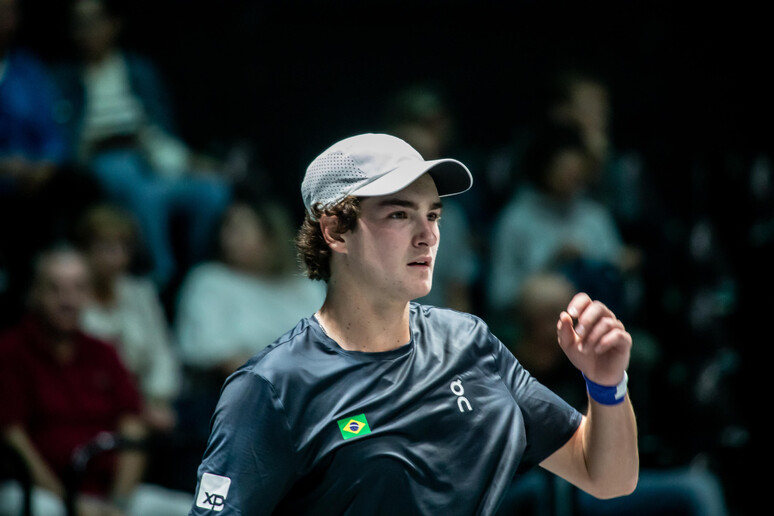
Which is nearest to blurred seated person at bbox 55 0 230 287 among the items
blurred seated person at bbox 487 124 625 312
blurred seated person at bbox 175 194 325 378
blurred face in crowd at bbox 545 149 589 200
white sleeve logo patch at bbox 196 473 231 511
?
blurred seated person at bbox 175 194 325 378

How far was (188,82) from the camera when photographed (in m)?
6.04

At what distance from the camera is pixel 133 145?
5348 millimetres

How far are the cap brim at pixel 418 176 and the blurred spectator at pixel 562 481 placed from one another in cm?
197

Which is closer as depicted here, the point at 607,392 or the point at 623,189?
the point at 607,392

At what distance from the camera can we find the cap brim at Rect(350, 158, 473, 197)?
205 cm

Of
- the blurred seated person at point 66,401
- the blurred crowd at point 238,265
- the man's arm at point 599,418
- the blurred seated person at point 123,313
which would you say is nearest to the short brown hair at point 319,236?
the man's arm at point 599,418

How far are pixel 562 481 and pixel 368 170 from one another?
218 cm

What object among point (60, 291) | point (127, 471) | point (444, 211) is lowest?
point (127, 471)

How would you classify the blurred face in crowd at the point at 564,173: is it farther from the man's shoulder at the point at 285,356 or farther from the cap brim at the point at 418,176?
the man's shoulder at the point at 285,356

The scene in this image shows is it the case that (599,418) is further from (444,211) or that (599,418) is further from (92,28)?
(92,28)

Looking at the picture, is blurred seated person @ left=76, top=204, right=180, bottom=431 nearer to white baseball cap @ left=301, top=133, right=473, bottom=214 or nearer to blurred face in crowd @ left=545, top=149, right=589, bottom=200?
blurred face in crowd @ left=545, top=149, right=589, bottom=200

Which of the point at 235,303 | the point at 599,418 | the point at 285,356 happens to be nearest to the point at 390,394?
the point at 285,356

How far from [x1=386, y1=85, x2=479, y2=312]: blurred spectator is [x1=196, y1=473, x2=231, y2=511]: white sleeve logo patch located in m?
3.25

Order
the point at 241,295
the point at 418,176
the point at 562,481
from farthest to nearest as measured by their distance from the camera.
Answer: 1. the point at 241,295
2. the point at 562,481
3. the point at 418,176
